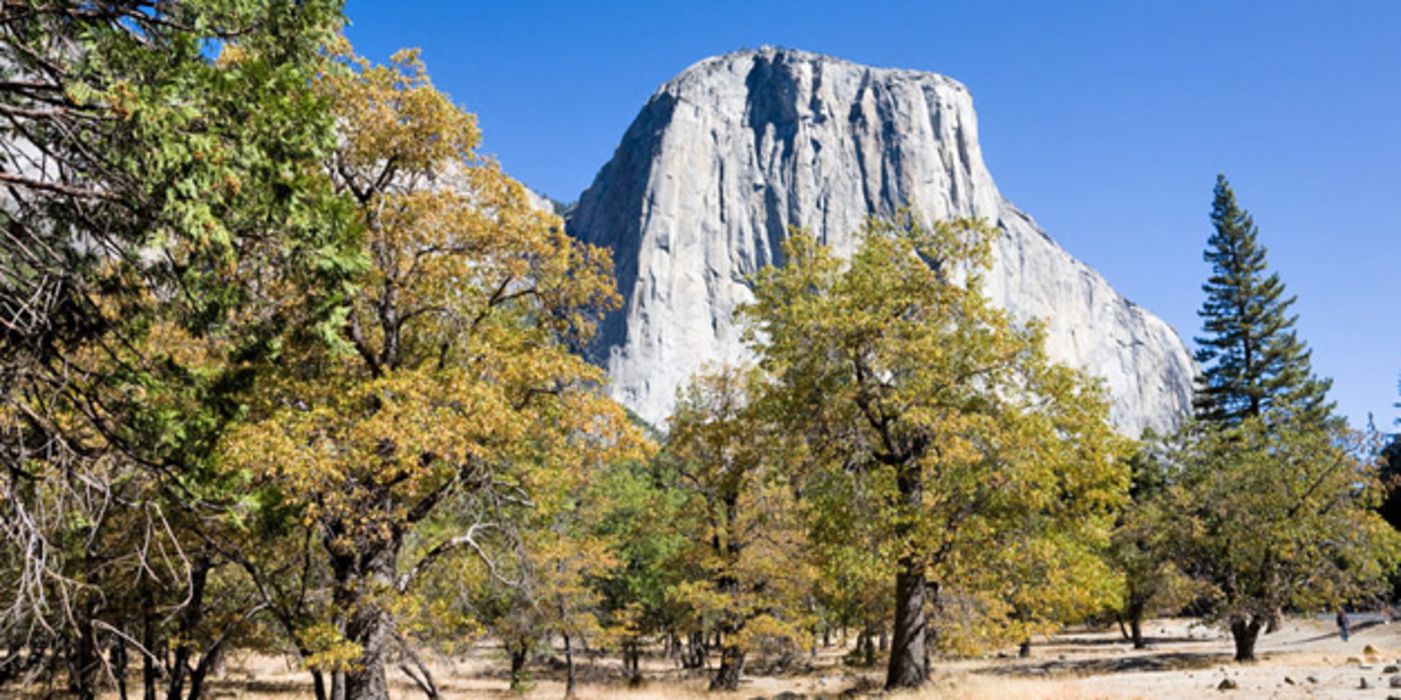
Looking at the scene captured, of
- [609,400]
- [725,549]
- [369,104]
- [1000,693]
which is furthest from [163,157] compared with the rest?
[725,549]

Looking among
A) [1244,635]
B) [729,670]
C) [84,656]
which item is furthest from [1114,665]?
[84,656]

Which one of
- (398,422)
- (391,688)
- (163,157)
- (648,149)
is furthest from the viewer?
(648,149)

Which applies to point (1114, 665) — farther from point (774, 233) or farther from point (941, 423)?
point (774, 233)

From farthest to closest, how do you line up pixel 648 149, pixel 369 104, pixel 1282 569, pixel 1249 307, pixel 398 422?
pixel 648 149, pixel 1249 307, pixel 1282 569, pixel 369 104, pixel 398 422

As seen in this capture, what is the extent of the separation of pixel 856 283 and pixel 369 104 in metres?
10.2

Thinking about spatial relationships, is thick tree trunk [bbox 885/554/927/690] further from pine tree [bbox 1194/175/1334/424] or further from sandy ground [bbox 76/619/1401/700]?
pine tree [bbox 1194/175/1334/424]

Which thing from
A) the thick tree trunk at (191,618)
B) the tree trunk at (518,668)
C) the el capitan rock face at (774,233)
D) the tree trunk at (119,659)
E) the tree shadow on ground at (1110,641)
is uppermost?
the el capitan rock face at (774,233)

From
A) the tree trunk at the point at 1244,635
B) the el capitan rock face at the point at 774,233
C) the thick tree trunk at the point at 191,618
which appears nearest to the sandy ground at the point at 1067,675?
the tree trunk at the point at 1244,635

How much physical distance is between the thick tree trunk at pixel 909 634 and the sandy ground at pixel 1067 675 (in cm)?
57

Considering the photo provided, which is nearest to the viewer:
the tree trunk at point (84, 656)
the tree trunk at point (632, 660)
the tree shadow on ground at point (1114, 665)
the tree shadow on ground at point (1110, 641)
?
the tree trunk at point (84, 656)

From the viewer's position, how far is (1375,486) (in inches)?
998

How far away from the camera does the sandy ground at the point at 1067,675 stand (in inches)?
Result: 577

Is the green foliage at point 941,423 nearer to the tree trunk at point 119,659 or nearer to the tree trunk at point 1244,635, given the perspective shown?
the tree trunk at point 1244,635

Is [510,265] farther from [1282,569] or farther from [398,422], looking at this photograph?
[1282,569]
